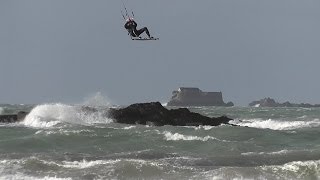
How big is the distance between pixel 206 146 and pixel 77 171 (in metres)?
10.3

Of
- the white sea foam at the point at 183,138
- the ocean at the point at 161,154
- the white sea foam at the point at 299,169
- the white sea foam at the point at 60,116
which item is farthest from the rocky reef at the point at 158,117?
the white sea foam at the point at 299,169

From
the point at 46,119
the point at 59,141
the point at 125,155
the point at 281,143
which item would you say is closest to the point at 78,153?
the point at 125,155

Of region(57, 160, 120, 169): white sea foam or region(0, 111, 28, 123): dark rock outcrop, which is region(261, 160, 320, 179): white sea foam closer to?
region(57, 160, 120, 169): white sea foam

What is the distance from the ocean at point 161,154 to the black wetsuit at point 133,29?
481cm

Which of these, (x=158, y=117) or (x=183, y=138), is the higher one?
(x=158, y=117)

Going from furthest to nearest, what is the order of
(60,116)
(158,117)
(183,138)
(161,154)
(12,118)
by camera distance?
(60,116) → (12,118) → (158,117) → (183,138) → (161,154)

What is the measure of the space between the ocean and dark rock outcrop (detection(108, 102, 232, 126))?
8161 mm

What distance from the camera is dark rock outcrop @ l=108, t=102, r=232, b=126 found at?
151 ft

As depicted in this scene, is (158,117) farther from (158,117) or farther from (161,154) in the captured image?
(161,154)

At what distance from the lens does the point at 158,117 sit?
46250 millimetres

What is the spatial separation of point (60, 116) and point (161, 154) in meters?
30.9

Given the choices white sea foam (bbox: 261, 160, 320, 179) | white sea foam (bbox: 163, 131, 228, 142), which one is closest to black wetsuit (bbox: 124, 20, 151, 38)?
white sea foam (bbox: 261, 160, 320, 179)

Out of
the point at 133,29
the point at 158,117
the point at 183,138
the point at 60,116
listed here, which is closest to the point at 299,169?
the point at 133,29

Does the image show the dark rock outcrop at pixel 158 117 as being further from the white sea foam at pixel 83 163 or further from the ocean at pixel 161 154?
the white sea foam at pixel 83 163
